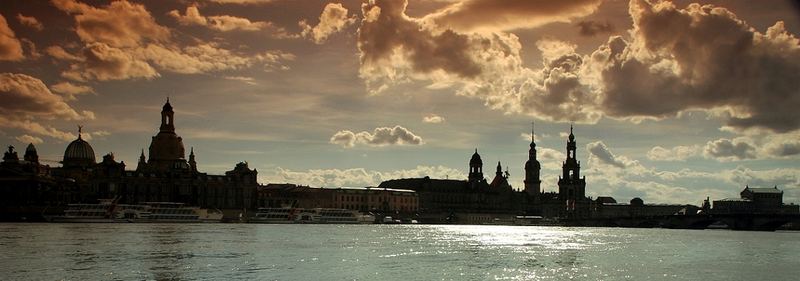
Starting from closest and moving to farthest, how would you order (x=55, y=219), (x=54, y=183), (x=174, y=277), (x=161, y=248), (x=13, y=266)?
1. (x=174, y=277)
2. (x=13, y=266)
3. (x=161, y=248)
4. (x=55, y=219)
5. (x=54, y=183)

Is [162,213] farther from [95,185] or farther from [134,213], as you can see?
[95,185]

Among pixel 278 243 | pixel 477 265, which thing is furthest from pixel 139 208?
pixel 477 265

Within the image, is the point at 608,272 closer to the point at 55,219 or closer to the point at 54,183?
the point at 55,219

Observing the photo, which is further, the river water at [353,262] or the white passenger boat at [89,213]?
the white passenger boat at [89,213]

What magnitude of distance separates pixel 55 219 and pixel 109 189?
21333 mm

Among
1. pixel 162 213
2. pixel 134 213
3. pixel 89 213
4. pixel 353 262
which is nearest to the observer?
pixel 353 262

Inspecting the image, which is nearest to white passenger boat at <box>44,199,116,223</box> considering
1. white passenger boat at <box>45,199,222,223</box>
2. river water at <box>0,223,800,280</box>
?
white passenger boat at <box>45,199,222,223</box>

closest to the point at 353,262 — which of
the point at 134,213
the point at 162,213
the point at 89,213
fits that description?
the point at 134,213

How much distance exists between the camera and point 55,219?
554 ft

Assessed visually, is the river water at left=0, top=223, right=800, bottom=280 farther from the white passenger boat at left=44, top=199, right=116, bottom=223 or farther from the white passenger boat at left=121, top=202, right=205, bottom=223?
the white passenger boat at left=121, top=202, right=205, bottom=223

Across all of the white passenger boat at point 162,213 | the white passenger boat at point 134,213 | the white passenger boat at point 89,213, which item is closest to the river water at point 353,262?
the white passenger boat at point 89,213

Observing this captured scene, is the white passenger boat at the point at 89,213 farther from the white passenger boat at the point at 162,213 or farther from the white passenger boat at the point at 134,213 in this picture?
the white passenger boat at the point at 162,213

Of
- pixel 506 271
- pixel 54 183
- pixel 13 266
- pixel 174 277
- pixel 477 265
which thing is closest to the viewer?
pixel 174 277

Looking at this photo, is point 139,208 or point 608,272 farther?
point 139,208
